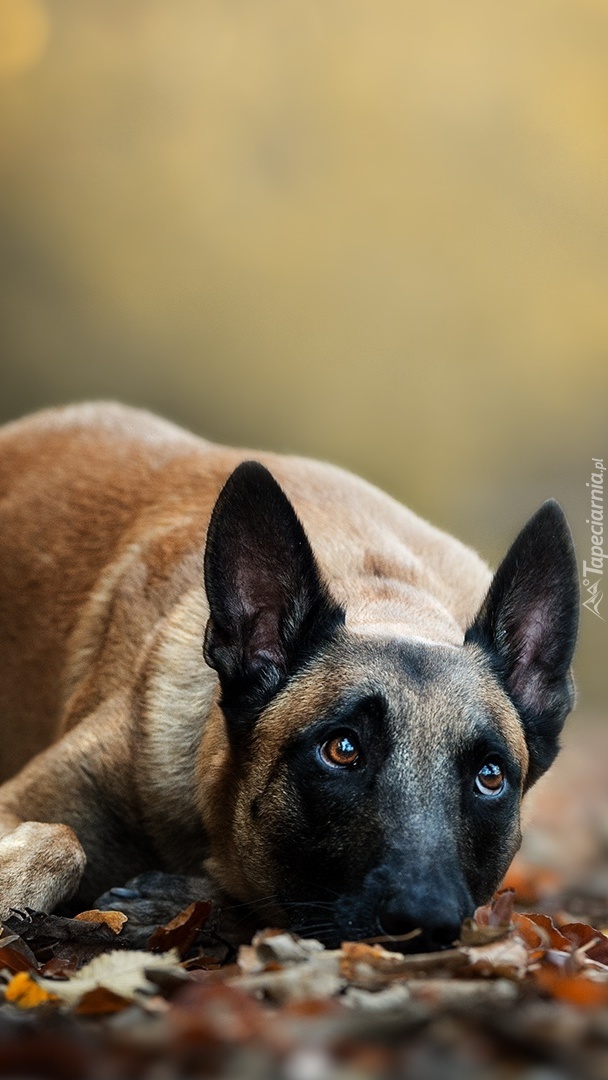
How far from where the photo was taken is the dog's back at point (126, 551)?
15.3 feet

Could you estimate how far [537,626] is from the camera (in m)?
4.29

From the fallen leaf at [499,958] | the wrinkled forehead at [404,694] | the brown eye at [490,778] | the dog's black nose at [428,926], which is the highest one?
the wrinkled forehead at [404,694]

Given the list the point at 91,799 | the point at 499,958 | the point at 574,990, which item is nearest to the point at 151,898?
the point at 91,799

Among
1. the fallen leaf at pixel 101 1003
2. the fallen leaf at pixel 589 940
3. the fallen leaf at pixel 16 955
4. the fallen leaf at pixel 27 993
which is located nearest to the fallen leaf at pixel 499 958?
the fallen leaf at pixel 589 940

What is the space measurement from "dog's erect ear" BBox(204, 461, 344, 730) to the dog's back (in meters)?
0.32

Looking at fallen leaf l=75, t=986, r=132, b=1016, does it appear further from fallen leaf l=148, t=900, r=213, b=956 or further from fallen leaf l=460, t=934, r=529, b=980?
fallen leaf l=148, t=900, r=213, b=956

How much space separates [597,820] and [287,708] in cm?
698

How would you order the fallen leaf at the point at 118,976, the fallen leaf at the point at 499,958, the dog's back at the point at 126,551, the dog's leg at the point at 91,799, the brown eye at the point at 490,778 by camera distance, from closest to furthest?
the fallen leaf at the point at 118,976
the fallen leaf at the point at 499,958
the brown eye at the point at 490,778
the dog's leg at the point at 91,799
the dog's back at the point at 126,551

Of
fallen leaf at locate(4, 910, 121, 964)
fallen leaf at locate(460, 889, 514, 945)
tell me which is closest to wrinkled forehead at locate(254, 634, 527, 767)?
fallen leaf at locate(460, 889, 514, 945)

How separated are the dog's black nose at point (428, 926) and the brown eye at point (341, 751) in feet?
1.67

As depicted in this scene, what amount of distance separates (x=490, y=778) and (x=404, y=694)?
0.38m

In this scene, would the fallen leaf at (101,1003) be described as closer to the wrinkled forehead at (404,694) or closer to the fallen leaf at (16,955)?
the fallen leaf at (16,955)

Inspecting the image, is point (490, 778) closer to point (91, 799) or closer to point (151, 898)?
→ point (151, 898)

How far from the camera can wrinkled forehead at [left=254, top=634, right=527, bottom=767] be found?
3543 mm
